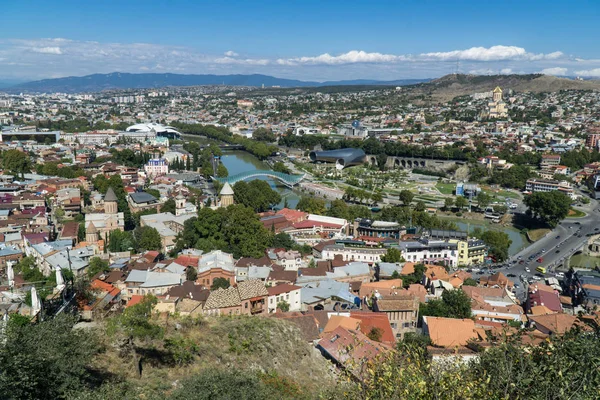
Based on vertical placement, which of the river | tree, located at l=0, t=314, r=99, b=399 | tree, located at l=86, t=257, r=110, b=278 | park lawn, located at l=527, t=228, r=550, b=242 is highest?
tree, located at l=0, t=314, r=99, b=399

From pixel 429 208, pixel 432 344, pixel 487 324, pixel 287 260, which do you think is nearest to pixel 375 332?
pixel 432 344

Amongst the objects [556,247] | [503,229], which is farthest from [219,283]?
[503,229]

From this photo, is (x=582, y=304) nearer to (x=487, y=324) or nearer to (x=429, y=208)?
(x=487, y=324)

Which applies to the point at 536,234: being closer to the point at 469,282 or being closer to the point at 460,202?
the point at 460,202

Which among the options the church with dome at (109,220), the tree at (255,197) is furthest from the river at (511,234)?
the church with dome at (109,220)

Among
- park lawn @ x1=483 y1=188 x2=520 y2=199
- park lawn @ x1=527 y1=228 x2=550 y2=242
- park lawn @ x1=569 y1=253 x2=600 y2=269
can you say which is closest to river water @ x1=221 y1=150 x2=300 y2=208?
park lawn @ x1=483 y1=188 x2=520 y2=199

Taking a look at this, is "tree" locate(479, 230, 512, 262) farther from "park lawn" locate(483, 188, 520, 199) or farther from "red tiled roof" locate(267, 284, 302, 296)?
"park lawn" locate(483, 188, 520, 199)
